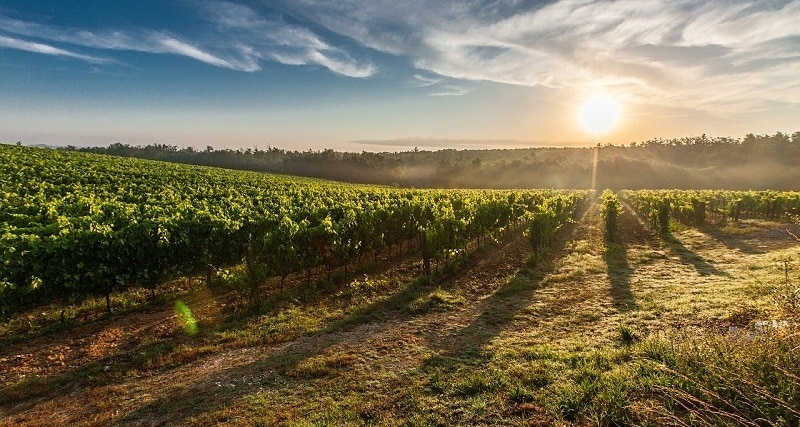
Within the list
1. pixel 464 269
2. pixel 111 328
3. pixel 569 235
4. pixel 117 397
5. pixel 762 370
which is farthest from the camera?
pixel 569 235

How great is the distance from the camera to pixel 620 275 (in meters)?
13.8

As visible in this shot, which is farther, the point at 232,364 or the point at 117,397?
the point at 232,364

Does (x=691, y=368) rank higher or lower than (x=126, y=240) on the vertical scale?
lower

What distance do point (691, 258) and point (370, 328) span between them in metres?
15.3

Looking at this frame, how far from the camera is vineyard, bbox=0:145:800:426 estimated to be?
5598 millimetres

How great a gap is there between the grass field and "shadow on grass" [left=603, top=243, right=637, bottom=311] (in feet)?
0.36

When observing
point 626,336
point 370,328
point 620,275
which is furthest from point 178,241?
point 620,275

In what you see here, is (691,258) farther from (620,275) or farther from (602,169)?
(602,169)

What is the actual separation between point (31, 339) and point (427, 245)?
36.3 ft

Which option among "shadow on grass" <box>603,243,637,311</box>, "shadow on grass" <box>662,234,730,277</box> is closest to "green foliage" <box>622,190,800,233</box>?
"shadow on grass" <box>662,234,730,277</box>

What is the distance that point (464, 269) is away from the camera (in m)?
14.9

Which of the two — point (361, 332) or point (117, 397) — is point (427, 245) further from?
point (117, 397)

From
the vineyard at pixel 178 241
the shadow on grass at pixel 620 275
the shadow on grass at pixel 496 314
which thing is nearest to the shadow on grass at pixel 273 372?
the shadow on grass at pixel 496 314

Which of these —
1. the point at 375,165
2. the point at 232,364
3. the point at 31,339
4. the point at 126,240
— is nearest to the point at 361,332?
the point at 232,364
